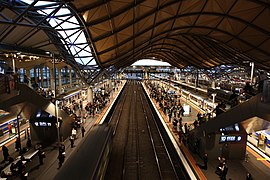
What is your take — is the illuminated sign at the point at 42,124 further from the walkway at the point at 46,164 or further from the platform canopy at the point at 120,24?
the platform canopy at the point at 120,24

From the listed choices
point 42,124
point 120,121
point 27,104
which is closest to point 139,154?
point 42,124

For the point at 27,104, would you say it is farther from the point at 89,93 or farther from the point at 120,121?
the point at 89,93

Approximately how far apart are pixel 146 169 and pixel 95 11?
11489 mm

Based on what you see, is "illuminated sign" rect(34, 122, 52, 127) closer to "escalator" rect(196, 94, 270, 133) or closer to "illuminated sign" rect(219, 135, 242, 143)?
"escalator" rect(196, 94, 270, 133)

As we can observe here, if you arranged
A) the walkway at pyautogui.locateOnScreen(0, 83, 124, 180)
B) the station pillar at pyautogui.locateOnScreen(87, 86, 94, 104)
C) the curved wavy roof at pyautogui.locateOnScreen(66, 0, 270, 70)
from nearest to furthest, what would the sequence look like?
the walkway at pyautogui.locateOnScreen(0, 83, 124, 180)
the curved wavy roof at pyautogui.locateOnScreen(66, 0, 270, 70)
the station pillar at pyautogui.locateOnScreen(87, 86, 94, 104)

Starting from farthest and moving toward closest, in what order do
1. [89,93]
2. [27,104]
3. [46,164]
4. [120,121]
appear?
[89,93] < [120,121] < [46,164] < [27,104]

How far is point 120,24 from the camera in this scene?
17.3 meters

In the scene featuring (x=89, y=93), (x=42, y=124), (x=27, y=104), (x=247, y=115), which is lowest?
(x=42, y=124)

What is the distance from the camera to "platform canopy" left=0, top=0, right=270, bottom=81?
12.5m

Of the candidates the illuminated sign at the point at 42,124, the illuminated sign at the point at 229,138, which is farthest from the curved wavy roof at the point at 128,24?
the illuminated sign at the point at 229,138

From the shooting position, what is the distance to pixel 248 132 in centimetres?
1349

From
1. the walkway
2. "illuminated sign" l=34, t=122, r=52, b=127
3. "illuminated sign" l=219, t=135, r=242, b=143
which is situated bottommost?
the walkway

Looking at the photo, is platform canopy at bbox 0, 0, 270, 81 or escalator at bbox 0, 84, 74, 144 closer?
escalator at bbox 0, 84, 74, 144

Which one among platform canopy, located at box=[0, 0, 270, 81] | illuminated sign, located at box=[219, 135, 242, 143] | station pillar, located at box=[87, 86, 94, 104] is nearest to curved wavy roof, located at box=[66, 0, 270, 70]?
platform canopy, located at box=[0, 0, 270, 81]
